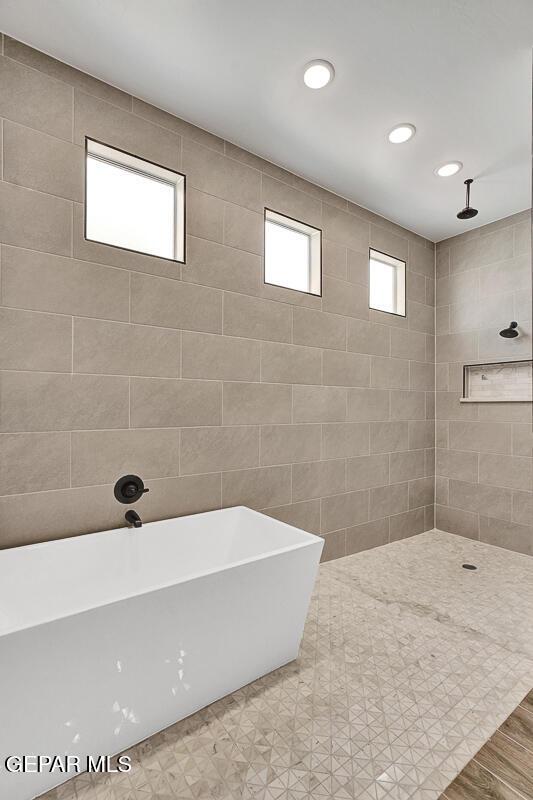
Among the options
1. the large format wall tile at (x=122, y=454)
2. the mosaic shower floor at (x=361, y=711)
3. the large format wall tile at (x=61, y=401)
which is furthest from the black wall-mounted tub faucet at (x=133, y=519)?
the mosaic shower floor at (x=361, y=711)

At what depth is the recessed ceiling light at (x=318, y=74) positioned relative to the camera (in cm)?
203

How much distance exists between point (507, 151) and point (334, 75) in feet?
4.48

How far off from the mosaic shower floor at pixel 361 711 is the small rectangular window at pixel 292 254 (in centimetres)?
221

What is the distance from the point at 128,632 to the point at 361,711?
1020 millimetres

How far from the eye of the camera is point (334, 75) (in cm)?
210

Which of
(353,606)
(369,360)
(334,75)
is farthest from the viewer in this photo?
(369,360)

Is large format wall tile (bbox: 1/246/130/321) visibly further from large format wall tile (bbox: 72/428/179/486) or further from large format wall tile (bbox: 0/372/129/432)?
large format wall tile (bbox: 72/428/179/486)

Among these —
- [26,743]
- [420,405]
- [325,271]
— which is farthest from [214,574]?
[420,405]

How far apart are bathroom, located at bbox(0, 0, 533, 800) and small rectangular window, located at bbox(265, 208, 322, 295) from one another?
0.03 metres

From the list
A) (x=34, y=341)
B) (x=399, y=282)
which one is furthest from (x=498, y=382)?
(x=34, y=341)

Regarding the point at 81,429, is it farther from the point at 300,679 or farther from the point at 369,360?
the point at 369,360

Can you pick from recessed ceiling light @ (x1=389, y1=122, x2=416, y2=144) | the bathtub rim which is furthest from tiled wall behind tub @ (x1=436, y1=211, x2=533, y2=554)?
the bathtub rim

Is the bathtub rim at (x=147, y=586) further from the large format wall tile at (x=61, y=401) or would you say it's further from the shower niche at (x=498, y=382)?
the shower niche at (x=498, y=382)

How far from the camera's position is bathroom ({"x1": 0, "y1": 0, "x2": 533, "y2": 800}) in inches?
55.2
